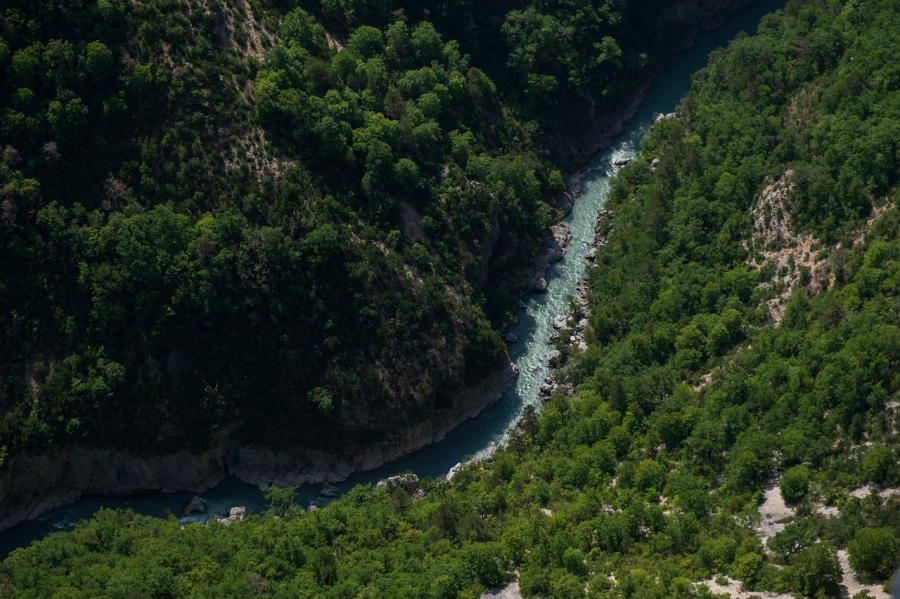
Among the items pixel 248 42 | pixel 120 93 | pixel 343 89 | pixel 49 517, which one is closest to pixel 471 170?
pixel 343 89

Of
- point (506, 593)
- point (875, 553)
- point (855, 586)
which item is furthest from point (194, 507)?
point (875, 553)

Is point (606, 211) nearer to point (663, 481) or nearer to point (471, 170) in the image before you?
point (471, 170)

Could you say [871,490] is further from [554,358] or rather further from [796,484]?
[554,358]

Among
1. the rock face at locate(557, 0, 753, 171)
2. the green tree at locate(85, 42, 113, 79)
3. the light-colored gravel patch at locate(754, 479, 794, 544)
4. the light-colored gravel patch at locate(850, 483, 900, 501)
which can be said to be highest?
the green tree at locate(85, 42, 113, 79)

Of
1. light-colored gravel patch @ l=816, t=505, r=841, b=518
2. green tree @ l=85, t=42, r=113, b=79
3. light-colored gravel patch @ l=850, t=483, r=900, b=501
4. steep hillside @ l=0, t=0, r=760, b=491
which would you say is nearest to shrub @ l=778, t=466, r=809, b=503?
light-colored gravel patch @ l=816, t=505, r=841, b=518

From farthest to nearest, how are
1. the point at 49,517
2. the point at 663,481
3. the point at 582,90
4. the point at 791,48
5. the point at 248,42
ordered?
the point at 582,90, the point at 791,48, the point at 248,42, the point at 49,517, the point at 663,481

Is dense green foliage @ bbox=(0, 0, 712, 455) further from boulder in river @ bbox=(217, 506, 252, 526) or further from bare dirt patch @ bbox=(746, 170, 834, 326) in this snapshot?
bare dirt patch @ bbox=(746, 170, 834, 326)
